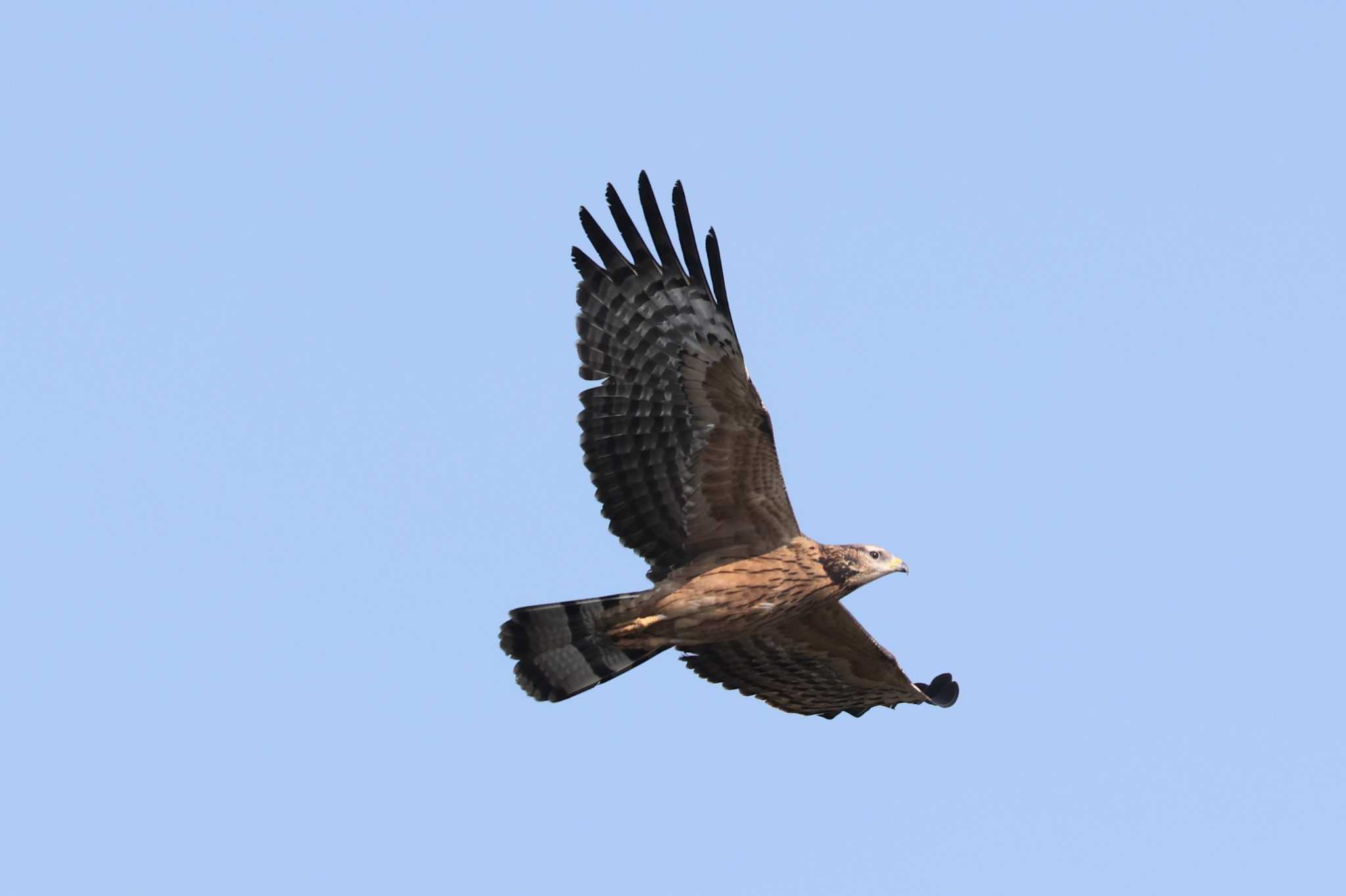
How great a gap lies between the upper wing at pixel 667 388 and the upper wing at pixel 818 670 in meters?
1.61

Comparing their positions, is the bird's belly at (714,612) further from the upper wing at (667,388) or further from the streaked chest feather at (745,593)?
the upper wing at (667,388)

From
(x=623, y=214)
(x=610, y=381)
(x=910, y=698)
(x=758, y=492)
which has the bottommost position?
(x=910, y=698)

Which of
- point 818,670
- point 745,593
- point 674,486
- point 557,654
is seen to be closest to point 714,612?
point 745,593

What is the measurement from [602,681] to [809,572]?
193cm

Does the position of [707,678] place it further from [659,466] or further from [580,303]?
[580,303]

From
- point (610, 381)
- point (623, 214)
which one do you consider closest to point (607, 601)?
point (610, 381)

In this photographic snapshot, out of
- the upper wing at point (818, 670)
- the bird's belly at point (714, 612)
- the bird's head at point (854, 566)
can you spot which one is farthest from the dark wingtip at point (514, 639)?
the bird's head at point (854, 566)

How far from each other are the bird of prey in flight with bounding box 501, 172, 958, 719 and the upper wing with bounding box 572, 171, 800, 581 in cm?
1

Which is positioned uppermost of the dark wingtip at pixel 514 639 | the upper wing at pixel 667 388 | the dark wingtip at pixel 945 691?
the upper wing at pixel 667 388

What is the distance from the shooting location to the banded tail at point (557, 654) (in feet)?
52.5

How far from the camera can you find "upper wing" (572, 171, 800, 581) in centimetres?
1504

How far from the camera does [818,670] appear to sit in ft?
56.9

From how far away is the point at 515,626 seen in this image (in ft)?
52.6

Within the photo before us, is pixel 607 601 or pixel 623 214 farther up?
pixel 623 214
